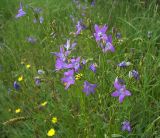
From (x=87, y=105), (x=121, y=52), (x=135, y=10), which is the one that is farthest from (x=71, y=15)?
(x=87, y=105)

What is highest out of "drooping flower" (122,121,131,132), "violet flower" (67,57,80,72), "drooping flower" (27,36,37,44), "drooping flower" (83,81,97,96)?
"drooping flower" (27,36,37,44)

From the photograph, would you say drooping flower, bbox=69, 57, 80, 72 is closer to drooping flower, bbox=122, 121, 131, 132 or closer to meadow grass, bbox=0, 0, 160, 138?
meadow grass, bbox=0, 0, 160, 138

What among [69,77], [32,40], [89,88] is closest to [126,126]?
[89,88]

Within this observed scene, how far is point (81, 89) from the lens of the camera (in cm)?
223

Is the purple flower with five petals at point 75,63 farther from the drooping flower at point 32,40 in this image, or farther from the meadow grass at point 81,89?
the drooping flower at point 32,40

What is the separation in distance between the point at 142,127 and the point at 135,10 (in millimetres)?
1944

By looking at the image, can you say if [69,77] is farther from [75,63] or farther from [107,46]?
[107,46]

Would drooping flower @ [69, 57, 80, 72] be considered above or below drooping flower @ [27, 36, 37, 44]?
below

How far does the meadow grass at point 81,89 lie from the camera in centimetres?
213

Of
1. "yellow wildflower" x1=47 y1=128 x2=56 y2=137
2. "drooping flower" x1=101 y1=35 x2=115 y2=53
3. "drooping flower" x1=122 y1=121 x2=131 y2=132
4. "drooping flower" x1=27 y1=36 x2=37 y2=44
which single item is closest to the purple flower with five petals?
"drooping flower" x1=101 y1=35 x2=115 y2=53

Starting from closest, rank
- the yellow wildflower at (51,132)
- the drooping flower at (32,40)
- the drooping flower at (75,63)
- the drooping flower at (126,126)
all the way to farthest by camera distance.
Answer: the drooping flower at (75,63), the drooping flower at (126,126), the yellow wildflower at (51,132), the drooping flower at (32,40)

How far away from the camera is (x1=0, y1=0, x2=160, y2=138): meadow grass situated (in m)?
2.13

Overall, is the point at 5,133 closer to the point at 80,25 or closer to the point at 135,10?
the point at 80,25

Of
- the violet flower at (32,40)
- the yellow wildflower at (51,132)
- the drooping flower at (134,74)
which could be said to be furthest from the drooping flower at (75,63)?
the violet flower at (32,40)
